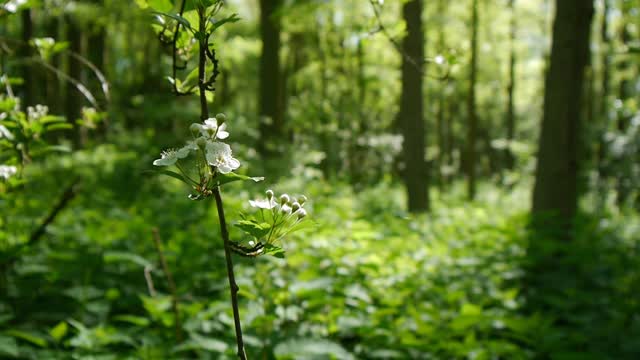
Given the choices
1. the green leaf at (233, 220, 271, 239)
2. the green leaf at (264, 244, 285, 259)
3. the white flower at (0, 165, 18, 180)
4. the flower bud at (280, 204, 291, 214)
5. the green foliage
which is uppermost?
the white flower at (0, 165, 18, 180)

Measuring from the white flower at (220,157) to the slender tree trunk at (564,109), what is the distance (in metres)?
5.29

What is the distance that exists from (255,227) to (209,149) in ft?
0.67

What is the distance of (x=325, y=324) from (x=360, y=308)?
287 mm

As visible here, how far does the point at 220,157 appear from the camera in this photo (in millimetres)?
1230

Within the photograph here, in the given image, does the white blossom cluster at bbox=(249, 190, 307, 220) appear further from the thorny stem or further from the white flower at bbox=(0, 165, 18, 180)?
the white flower at bbox=(0, 165, 18, 180)

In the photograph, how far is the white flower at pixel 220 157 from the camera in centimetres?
120

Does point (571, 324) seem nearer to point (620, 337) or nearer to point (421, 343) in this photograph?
point (620, 337)

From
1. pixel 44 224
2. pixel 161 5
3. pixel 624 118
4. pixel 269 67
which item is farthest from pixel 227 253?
pixel 624 118

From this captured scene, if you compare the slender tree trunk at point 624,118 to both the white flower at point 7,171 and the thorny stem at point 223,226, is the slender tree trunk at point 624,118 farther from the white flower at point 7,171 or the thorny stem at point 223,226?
the thorny stem at point 223,226

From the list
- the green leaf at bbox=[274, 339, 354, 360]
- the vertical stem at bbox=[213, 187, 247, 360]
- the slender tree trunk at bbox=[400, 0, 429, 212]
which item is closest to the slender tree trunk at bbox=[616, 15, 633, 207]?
the slender tree trunk at bbox=[400, 0, 429, 212]

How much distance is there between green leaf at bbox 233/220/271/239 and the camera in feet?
4.11

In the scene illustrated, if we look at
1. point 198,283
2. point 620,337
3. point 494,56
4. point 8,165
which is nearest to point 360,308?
point 198,283

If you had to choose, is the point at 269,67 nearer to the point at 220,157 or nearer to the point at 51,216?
the point at 51,216

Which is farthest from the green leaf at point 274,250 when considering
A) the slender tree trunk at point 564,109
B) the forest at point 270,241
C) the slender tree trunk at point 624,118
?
the slender tree trunk at point 624,118
